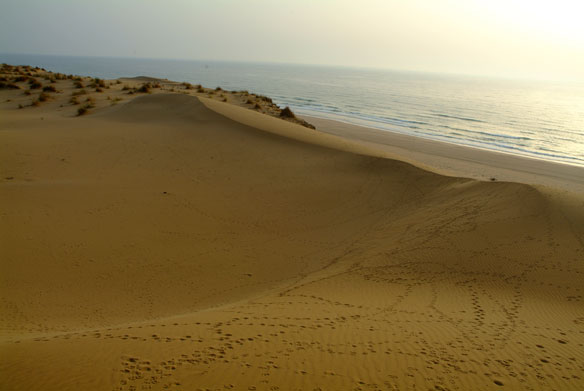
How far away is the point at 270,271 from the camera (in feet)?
25.5

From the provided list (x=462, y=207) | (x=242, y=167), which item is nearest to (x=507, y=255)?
(x=462, y=207)

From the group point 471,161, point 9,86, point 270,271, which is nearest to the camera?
point 270,271

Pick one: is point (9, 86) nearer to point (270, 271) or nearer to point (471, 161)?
point (270, 271)

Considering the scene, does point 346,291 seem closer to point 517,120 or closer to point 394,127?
point 394,127

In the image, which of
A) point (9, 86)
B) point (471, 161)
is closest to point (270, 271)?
point (471, 161)

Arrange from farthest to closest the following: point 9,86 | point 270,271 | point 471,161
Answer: point 9,86
point 471,161
point 270,271

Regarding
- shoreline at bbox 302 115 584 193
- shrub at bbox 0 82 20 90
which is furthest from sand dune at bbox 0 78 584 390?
shrub at bbox 0 82 20 90

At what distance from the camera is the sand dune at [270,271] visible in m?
4.12

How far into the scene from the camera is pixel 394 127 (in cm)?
3481

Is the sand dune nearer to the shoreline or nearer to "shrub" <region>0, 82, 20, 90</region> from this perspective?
the shoreline

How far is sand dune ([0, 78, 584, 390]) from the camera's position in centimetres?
412

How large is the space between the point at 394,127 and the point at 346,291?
3026 centimetres

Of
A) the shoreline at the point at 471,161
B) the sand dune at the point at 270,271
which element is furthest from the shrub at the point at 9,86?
the shoreline at the point at 471,161

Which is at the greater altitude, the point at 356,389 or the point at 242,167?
the point at 242,167
